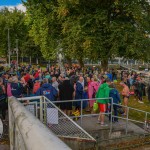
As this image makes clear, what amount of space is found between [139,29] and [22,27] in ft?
181

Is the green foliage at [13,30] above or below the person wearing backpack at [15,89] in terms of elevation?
above

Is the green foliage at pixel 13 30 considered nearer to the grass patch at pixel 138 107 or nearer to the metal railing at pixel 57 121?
the grass patch at pixel 138 107

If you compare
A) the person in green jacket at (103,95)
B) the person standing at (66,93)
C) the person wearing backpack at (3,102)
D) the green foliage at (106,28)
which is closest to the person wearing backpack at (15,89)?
the person wearing backpack at (3,102)

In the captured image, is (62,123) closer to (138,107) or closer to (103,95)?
(103,95)

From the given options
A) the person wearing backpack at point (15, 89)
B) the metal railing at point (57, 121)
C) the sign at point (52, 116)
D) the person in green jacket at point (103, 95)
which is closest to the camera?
the metal railing at point (57, 121)

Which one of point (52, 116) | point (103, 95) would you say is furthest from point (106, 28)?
point (52, 116)

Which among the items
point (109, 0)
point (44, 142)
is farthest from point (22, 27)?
point (44, 142)

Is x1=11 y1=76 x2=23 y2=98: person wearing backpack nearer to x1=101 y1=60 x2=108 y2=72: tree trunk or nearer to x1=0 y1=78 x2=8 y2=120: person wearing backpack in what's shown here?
x1=0 y1=78 x2=8 y2=120: person wearing backpack

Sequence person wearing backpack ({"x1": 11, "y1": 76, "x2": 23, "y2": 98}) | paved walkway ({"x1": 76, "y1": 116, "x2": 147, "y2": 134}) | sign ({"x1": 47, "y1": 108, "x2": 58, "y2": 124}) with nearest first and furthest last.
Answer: sign ({"x1": 47, "y1": 108, "x2": 58, "y2": 124}), person wearing backpack ({"x1": 11, "y1": 76, "x2": 23, "y2": 98}), paved walkway ({"x1": 76, "y1": 116, "x2": 147, "y2": 134})

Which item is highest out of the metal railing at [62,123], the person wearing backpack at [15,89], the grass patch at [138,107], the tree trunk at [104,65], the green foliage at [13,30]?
the green foliage at [13,30]

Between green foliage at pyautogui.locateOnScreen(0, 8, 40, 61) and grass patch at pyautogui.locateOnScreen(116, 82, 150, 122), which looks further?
green foliage at pyautogui.locateOnScreen(0, 8, 40, 61)

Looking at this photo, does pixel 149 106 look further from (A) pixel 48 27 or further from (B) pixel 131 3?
(A) pixel 48 27

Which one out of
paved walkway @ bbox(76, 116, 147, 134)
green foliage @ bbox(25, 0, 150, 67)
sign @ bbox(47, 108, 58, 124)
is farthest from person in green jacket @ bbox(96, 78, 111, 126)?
green foliage @ bbox(25, 0, 150, 67)

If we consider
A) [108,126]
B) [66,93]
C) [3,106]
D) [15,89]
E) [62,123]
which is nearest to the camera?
[62,123]
